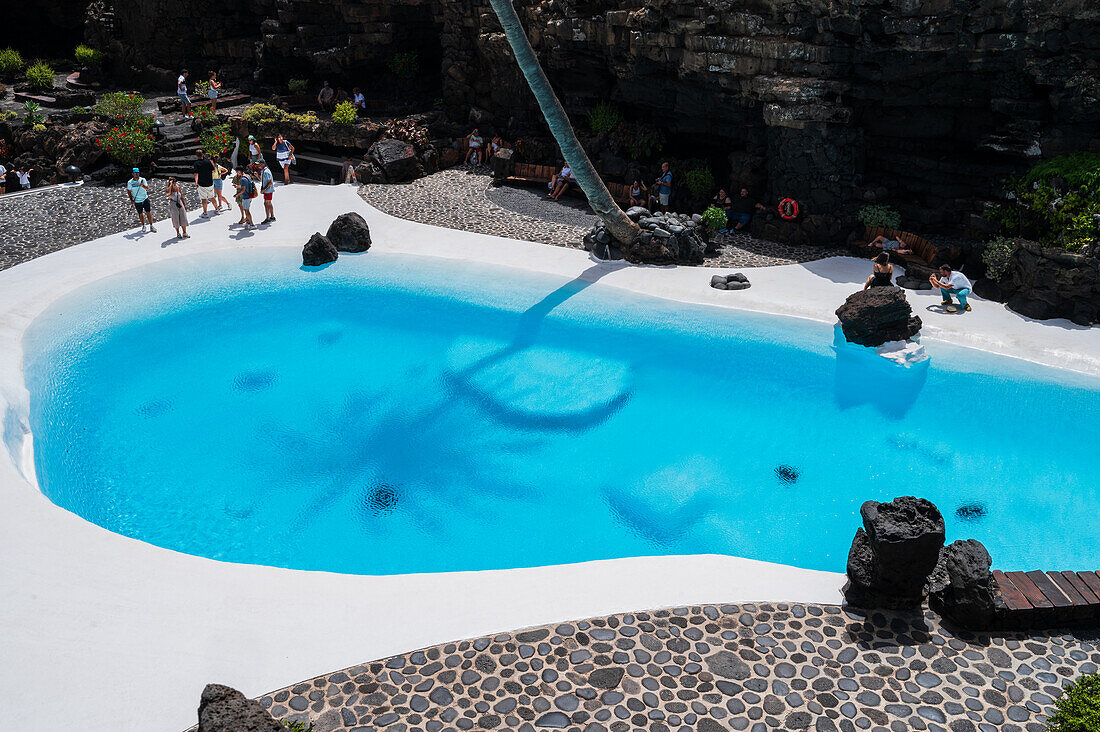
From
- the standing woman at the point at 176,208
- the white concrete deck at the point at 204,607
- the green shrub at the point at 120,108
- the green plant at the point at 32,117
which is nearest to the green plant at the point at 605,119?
the standing woman at the point at 176,208

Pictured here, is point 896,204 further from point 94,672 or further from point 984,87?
point 94,672

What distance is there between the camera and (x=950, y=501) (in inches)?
526

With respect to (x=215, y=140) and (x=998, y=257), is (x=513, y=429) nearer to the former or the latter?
(x=998, y=257)

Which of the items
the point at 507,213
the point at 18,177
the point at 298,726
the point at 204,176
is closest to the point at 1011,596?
the point at 298,726

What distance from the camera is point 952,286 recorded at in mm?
18375

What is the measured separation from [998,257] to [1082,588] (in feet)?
36.1

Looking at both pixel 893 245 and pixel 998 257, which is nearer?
pixel 998 257

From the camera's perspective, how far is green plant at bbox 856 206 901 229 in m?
21.3

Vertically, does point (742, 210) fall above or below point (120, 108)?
below

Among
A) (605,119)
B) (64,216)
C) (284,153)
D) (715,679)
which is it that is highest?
(605,119)

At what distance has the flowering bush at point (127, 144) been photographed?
26.4m

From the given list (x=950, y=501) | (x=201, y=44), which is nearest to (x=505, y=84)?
(x=201, y=44)

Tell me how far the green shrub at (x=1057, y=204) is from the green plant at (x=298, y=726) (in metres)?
17.8

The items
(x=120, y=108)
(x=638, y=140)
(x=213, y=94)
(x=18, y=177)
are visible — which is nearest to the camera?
(x=638, y=140)
